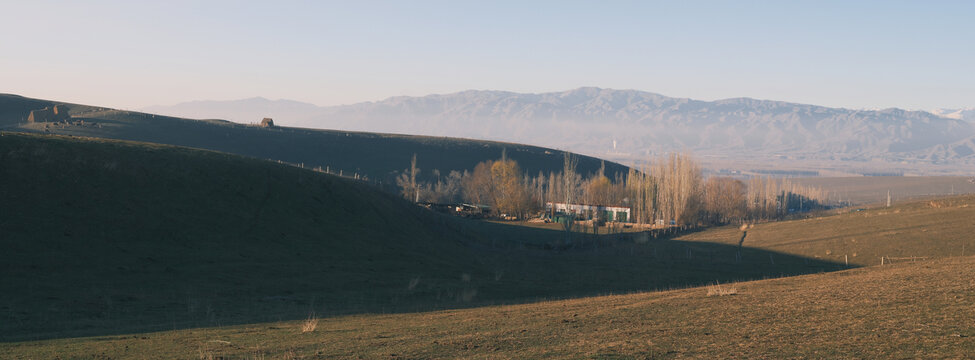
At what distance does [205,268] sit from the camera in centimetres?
3700

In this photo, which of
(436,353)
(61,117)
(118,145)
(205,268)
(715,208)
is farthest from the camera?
(61,117)

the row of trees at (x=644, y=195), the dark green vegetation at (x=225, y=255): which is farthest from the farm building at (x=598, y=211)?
the dark green vegetation at (x=225, y=255)

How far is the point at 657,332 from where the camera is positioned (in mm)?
17422

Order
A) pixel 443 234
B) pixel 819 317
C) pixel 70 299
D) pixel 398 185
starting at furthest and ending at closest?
1. pixel 398 185
2. pixel 443 234
3. pixel 70 299
4. pixel 819 317

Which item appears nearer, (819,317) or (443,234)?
(819,317)

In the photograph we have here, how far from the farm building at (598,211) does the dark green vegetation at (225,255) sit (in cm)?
5365

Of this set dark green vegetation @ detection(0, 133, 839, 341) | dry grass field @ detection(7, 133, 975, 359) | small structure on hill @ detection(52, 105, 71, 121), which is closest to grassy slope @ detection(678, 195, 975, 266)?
dry grass field @ detection(7, 133, 975, 359)

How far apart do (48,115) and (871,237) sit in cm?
13805

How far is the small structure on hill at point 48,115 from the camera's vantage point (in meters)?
130

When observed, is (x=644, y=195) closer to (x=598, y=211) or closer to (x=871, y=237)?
(x=598, y=211)

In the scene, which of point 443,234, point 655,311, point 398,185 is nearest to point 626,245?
point 443,234

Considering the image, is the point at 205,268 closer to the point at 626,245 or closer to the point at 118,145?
the point at 118,145

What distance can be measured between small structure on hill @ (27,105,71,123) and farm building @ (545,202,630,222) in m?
95.3

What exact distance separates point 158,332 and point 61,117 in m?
134
